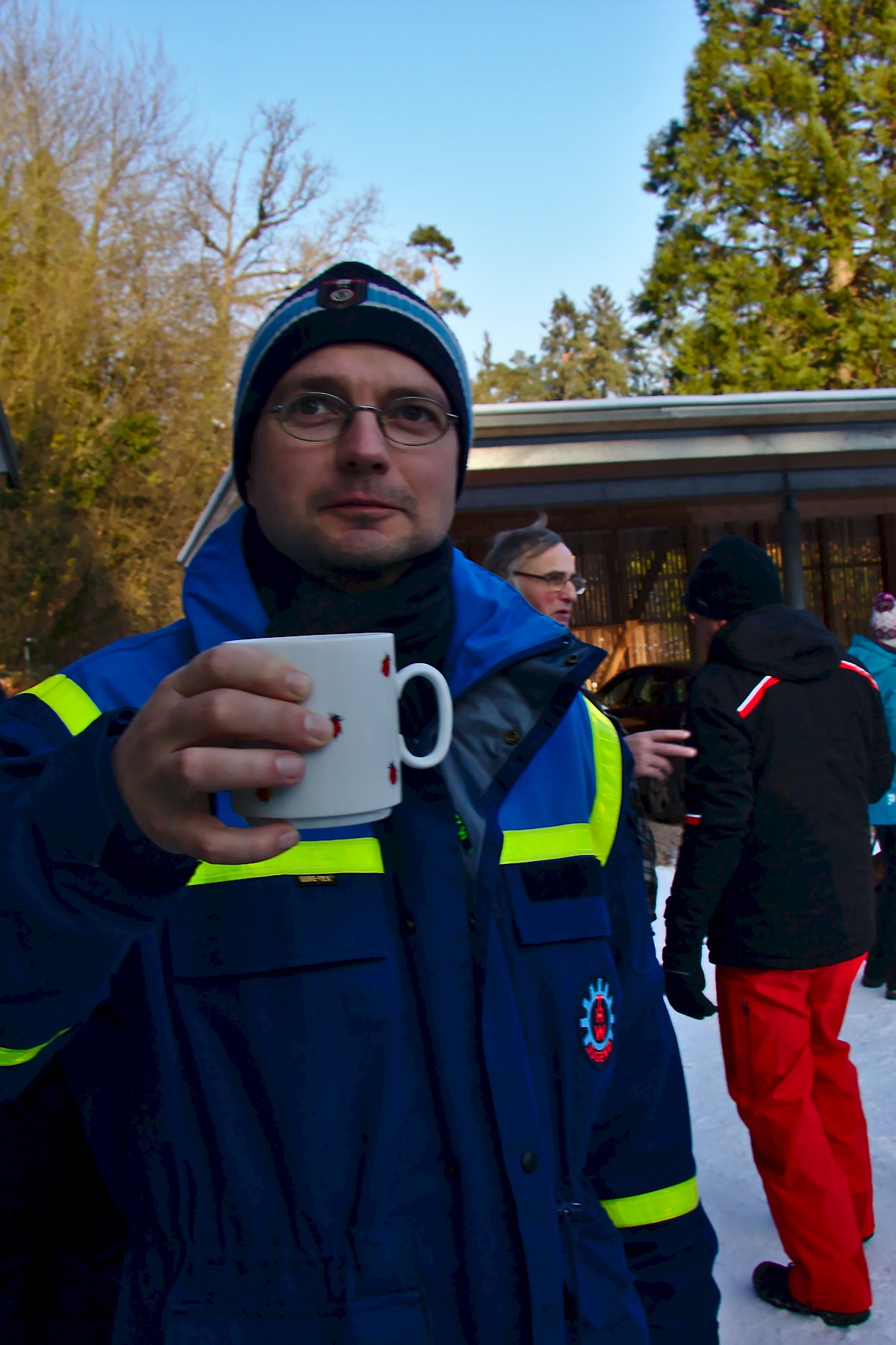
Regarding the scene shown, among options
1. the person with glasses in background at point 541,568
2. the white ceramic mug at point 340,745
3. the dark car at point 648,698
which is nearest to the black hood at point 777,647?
the person with glasses in background at point 541,568

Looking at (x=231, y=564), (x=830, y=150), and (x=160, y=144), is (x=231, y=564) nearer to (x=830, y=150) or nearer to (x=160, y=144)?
(x=160, y=144)

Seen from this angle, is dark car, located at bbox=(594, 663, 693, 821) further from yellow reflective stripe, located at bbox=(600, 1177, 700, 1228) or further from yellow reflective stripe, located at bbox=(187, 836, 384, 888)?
yellow reflective stripe, located at bbox=(187, 836, 384, 888)

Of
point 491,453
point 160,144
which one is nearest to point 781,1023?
point 491,453

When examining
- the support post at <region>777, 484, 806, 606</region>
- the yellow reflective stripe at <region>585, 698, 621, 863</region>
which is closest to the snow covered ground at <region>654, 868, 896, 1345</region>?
the yellow reflective stripe at <region>585, 698, 621, 863</region>

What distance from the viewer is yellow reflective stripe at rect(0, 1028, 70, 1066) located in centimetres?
94

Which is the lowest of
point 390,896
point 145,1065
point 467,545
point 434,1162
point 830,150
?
point 434,1162

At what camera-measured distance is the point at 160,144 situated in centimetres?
2230

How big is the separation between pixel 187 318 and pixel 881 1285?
73.1ft

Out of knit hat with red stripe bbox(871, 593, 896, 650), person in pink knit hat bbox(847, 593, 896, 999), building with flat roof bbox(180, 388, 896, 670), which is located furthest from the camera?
building with flat roof bbox(180, 388, 896, 670)

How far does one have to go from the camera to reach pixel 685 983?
10.3 ft

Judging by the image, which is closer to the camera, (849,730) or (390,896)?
(390,896)

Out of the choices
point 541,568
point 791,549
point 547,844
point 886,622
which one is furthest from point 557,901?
point 791,549

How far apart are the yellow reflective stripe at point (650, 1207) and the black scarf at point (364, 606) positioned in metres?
0.69

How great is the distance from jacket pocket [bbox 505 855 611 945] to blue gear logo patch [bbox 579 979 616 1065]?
68mm
